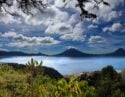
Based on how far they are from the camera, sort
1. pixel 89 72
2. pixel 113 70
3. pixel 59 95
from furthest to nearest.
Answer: pixel 89 72, pixel 113 70, pixel 59 95

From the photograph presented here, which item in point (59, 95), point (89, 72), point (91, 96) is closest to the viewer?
point (59, 95)

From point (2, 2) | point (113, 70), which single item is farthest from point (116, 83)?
point (2, 2)

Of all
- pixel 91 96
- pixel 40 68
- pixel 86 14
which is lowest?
pixel 91 96

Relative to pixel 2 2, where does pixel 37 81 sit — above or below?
below

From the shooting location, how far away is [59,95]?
16.6 metres

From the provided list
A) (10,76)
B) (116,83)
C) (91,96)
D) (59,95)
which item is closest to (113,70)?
(116,83)

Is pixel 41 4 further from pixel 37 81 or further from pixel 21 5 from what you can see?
pixel 37 81

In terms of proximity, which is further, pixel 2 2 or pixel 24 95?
pixel 24 95

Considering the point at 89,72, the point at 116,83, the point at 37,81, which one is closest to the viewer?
the point at 37,81

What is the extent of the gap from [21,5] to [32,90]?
3.42 meters

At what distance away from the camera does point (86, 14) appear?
16906 mm

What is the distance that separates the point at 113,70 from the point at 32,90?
8511 mm

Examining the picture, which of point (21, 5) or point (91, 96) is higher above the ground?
point (21, 5)

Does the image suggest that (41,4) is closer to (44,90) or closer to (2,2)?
(2,2)
